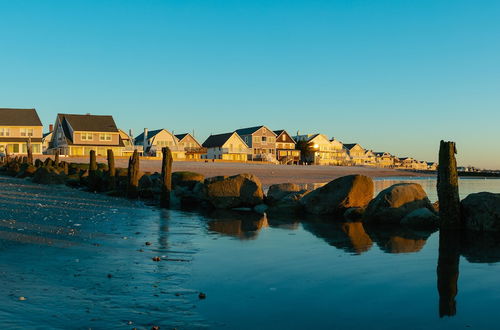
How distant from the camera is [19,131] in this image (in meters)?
69.3

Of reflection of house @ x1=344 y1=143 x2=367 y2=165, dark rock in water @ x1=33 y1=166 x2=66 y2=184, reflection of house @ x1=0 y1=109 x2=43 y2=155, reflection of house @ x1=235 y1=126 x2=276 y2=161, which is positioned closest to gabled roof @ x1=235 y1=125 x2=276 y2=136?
reflection of house @ x1=235 y1=126 x2=276 y2=161

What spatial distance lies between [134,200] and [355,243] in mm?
14094

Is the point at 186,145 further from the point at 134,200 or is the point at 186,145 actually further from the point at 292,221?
the point at 292,221

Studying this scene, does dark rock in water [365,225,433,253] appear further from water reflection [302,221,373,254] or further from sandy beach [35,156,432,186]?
sandy beach [35,156,432,186]

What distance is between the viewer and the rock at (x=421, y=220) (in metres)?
16.1

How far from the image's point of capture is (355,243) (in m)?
12.6

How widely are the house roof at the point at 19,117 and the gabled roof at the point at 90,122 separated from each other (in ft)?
14.0

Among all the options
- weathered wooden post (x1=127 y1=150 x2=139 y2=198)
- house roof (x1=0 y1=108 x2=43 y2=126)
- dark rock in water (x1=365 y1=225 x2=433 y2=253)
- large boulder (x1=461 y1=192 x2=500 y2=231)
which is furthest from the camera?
house roof (x1=0 y1=108 x2=43 y2=126)

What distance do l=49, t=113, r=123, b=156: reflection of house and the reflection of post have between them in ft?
211

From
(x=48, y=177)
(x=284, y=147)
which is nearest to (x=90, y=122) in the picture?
(x=284, y=147)

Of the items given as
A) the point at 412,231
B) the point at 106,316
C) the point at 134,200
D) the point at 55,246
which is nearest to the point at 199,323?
the point at 106,316

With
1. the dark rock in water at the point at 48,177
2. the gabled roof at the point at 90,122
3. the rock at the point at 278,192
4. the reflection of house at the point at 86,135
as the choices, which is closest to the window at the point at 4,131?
the reflection of house at the point at 86,135

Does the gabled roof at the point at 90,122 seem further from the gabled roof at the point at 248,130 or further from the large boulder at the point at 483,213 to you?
the large boulder at the point at 483,213

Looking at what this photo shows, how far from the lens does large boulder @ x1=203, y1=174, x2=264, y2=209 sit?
20969 millimetres
